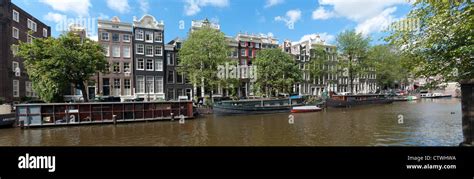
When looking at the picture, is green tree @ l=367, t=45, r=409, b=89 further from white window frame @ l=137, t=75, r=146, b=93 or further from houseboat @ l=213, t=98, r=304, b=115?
white window frame @ l=137, t=75, r=146, b=93

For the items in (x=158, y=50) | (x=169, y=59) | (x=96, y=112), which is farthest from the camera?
(x=169, y=59)

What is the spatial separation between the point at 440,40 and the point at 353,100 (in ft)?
127

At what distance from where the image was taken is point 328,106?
1665 inches

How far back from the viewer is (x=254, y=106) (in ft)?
104

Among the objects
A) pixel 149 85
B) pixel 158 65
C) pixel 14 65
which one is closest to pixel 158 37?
pixel 158 65

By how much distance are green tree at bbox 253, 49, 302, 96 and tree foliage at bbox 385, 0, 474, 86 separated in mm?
33939

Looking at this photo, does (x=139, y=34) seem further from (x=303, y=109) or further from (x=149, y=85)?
(x=303, y=109)

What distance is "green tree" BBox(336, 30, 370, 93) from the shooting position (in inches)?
2010

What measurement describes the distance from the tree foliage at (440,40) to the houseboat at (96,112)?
69.1 ft

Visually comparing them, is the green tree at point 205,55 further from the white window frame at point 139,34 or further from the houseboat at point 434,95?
the houseboat at point 434,95

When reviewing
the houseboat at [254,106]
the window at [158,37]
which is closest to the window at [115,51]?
the window at [158,37]

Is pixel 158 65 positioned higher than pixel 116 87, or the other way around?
pixel 158 65

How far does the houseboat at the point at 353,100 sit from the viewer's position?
4188 cm
